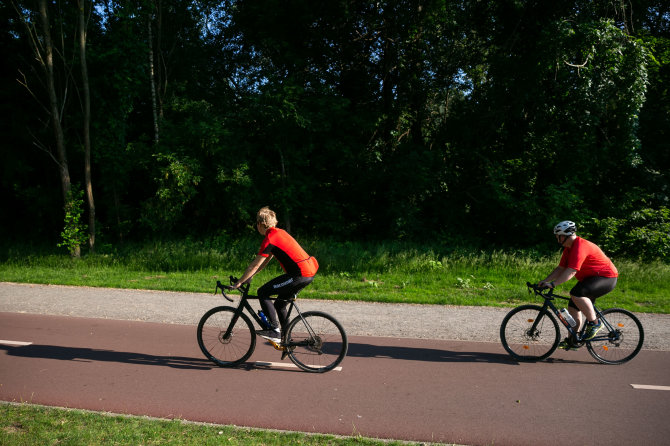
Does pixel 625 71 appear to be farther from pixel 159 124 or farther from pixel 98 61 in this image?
pixel 98 61

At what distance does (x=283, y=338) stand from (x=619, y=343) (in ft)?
Result: 14.6

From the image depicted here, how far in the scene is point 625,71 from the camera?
507 inches

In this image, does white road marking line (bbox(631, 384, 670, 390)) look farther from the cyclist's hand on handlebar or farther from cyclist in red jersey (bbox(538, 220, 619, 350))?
the cyclist's hand on handlebar

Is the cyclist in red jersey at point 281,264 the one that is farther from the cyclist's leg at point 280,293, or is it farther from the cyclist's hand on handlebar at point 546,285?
the cyclist's hand on handlebar at point 546,285

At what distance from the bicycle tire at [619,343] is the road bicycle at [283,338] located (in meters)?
3.41

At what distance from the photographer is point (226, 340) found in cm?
581

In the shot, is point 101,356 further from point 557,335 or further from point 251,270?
point 557,335

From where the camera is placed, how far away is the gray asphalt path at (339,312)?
724 cm

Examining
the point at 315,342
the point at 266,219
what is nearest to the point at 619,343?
the point at 315,342

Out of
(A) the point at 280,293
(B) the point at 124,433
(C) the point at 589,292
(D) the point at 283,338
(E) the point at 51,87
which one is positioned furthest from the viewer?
(E) the point at 51,87

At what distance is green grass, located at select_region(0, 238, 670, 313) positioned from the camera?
959cm

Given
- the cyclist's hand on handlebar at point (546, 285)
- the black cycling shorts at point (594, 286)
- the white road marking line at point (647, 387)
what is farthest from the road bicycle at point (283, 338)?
the white road marking line at point (647, 387)

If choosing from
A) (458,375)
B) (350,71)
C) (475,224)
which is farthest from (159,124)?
(458,375)

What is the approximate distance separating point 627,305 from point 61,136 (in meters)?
16.6
